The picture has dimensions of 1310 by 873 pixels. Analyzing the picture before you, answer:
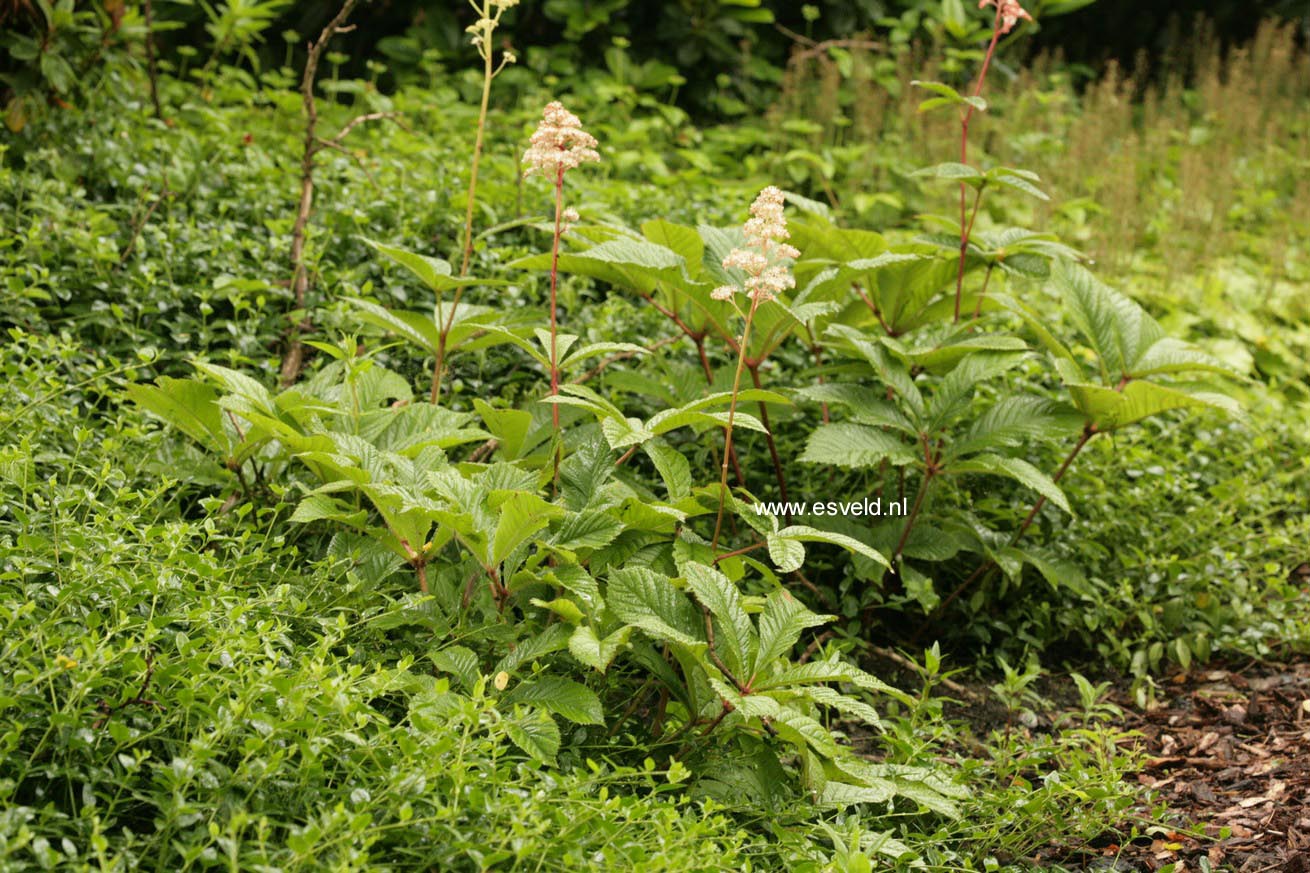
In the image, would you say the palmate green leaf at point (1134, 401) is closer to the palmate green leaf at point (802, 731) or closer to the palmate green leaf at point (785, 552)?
the palmate green leaf at point (785, 552)

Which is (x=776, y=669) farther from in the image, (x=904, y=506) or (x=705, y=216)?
(x=705, y=216)

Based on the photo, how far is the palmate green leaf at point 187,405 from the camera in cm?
229

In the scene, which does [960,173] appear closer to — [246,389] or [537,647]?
[537,647]

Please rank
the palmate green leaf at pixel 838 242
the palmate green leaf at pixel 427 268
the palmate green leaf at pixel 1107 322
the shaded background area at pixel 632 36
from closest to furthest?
the palmate green leaf at pixel 427 268
the palmate green leaf at pixel 1107 322
the palmate green leaf at pixel 838 242
the shaded background area at pixel 632 36

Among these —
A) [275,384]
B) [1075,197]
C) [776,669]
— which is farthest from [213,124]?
[1075,197]

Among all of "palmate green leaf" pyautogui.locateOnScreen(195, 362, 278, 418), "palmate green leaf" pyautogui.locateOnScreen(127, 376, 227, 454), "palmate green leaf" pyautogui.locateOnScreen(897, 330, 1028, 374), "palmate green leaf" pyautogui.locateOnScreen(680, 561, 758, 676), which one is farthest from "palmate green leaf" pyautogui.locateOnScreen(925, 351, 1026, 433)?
"palmate green leaf" pyautogui.locateOnScreen(127, 376, 227, 454)

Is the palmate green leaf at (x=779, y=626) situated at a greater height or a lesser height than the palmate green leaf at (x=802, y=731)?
greater

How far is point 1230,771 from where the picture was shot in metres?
2.56

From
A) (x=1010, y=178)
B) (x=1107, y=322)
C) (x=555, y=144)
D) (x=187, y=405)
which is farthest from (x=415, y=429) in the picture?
(x=1107, y=322)

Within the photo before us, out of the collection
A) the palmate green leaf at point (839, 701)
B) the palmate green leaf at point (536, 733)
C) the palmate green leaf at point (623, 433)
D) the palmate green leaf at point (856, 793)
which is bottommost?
the palmate green leaf at point (856, 793)

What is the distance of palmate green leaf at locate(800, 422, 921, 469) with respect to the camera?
101 inches

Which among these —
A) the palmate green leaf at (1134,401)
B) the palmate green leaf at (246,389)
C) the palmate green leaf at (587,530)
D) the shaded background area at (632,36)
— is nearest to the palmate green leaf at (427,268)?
the palmate green leaf at (246,389)

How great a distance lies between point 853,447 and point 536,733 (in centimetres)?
108

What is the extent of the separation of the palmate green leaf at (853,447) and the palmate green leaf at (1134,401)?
393mm
